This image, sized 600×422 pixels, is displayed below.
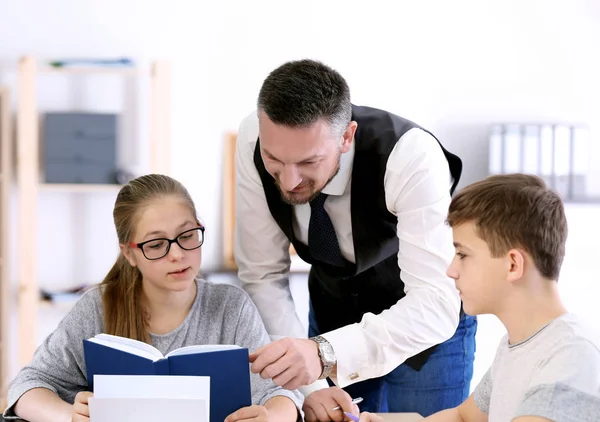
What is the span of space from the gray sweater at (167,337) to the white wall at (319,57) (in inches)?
85.3

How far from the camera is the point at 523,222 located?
1.29m

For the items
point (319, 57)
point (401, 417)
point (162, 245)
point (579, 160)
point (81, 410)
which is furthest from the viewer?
point (319, 57)

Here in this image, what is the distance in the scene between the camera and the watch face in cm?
150

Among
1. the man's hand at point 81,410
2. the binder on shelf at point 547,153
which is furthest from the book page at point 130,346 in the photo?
the binder on shelf at point 547,153

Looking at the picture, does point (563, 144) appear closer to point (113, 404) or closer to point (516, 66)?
point (516, 66)

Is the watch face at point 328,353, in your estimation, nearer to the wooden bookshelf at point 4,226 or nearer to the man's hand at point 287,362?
the man's hand at point 287,362

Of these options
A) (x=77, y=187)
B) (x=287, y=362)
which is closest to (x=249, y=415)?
(x=287, y=362)

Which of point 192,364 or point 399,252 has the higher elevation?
point 399,252

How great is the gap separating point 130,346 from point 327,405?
1.39ft

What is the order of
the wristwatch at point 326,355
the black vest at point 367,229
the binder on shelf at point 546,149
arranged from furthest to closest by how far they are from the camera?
the binder on shelf at point 546,149 → the black vest at point 367,229 → the wristwatch at point 326,355

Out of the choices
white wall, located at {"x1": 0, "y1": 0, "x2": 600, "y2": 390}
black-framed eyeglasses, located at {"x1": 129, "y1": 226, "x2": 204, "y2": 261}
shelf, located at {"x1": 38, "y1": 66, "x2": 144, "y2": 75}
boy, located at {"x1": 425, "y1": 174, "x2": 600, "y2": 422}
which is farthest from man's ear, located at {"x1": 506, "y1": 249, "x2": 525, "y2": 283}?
shelf, located at {"x1": 38, "y1": 66, "x2": 144, "y2": 75}

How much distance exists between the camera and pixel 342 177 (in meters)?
1.77

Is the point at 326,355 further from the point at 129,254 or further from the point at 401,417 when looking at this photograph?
the point at 129,254

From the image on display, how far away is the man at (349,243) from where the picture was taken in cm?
152
